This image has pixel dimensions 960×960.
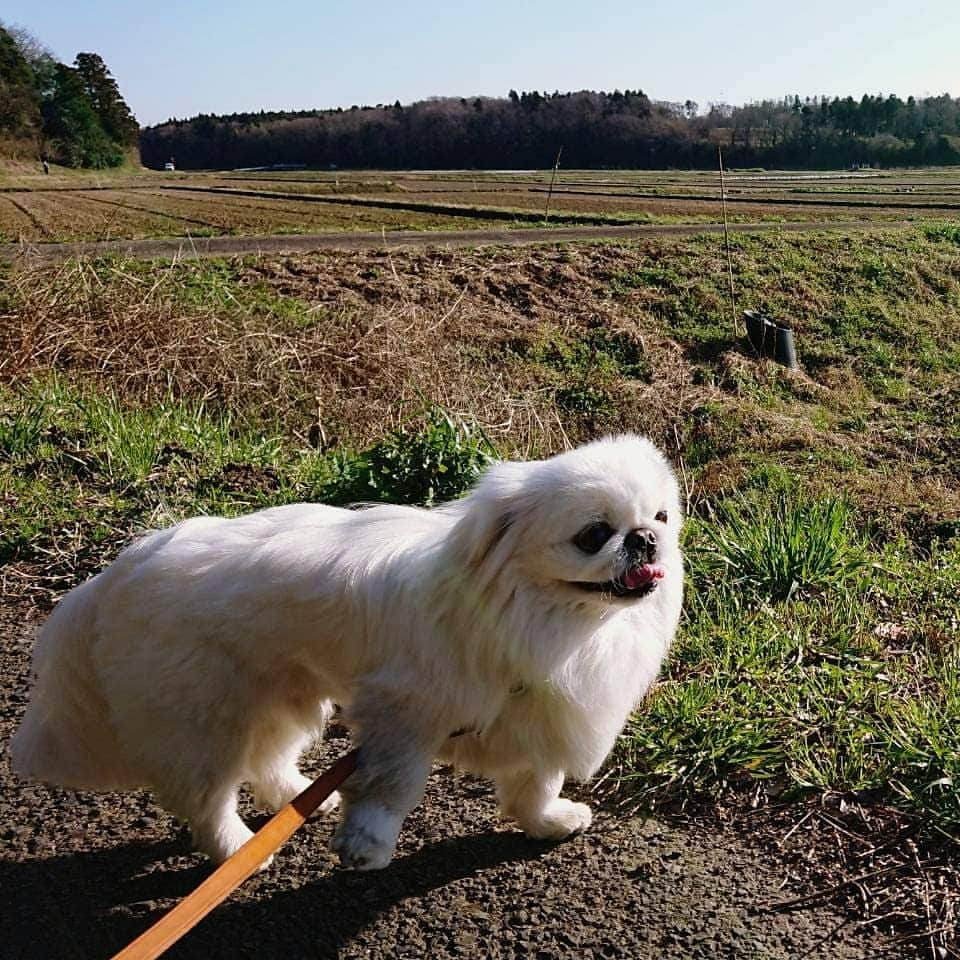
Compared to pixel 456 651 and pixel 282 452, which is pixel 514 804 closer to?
pixel 456 651

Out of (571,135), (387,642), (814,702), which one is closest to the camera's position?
(387,642)

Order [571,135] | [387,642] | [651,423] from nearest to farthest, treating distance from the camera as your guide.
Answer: [387,642], [651,423], [571,135]

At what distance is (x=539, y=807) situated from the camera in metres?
2.98

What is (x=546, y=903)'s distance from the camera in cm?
276

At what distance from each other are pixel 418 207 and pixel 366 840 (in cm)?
2527

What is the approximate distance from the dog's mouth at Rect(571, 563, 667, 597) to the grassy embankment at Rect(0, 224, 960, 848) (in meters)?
1.14

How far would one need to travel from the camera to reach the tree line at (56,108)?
57.2 metres

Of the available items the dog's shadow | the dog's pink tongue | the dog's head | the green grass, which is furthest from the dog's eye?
the green grass

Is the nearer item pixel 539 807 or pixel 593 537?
pixel 593 537

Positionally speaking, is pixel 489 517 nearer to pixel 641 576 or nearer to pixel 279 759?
pixel 641 576

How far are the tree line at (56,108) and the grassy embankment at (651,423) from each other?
52.3m

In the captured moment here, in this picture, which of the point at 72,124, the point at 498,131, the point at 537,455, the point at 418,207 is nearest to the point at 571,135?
the point at 498,131

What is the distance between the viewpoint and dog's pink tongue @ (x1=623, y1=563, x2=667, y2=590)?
2.44 m

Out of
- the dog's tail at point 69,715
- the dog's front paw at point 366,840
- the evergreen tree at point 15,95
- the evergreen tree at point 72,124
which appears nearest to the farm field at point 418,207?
the dog's tail at point 69,715
